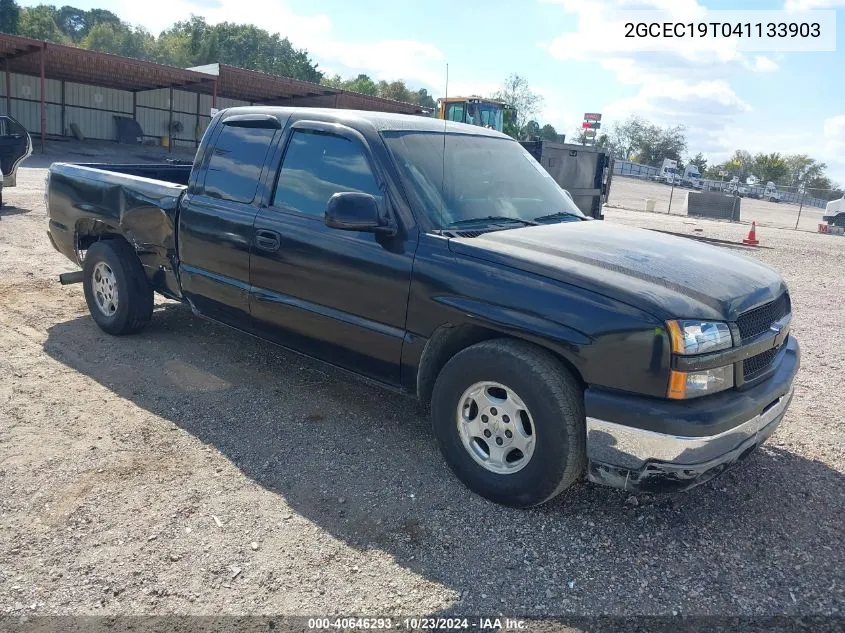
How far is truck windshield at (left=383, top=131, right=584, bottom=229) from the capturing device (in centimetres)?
376

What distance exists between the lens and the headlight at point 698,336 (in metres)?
2.81

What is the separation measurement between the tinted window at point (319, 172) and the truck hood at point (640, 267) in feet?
2.78

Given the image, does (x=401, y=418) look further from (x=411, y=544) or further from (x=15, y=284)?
(x=15, y=284)

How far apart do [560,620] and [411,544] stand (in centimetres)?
75

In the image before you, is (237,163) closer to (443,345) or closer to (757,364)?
(443,345)

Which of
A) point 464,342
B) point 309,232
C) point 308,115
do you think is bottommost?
point 464,342

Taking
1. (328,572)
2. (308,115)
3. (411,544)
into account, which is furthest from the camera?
(308,115)

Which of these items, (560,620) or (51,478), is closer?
(560,620)

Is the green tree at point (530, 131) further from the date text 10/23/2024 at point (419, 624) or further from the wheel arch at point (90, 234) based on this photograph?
the date text 10/23/2024 at point (419, 624)

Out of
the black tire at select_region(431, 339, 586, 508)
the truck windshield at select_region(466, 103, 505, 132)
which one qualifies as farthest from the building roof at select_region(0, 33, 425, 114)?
the black tire at select_region(431, 339, 586, 508)

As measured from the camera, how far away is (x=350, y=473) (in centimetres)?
368

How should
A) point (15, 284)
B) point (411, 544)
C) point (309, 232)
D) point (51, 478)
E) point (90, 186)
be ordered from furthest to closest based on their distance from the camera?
point (15, 284), point (90, 186), point (309, 232), point (51, 478), point (411, 544)

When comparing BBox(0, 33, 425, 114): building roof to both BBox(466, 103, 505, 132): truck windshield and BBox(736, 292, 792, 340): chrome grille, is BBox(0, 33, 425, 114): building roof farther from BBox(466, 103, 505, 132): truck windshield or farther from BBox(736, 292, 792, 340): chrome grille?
BBox(736, 292, 792, 340): chrome grille

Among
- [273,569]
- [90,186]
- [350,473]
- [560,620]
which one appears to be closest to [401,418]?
[350,473]
